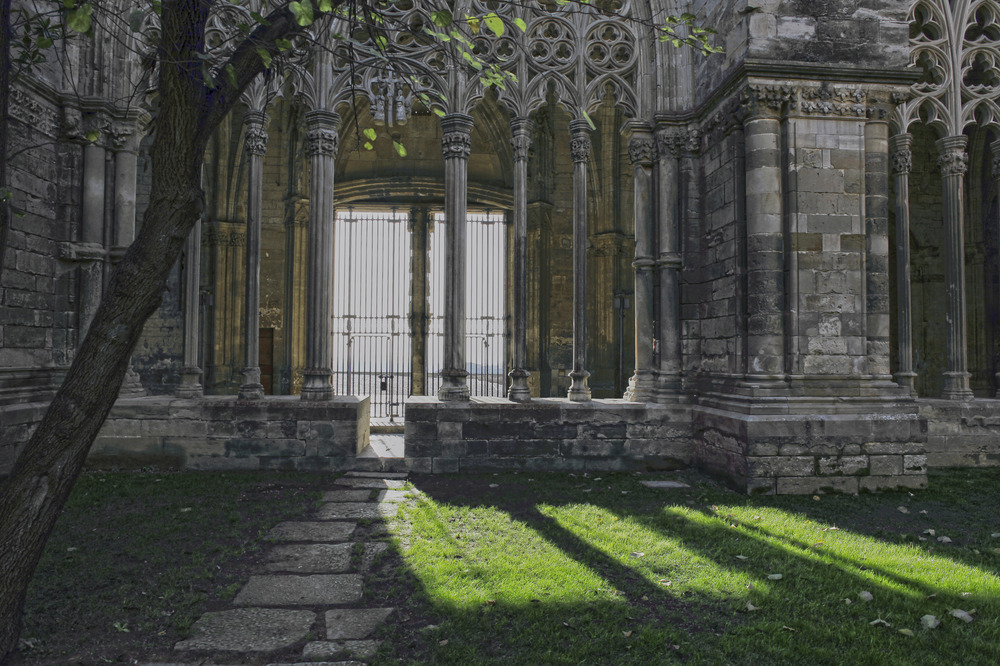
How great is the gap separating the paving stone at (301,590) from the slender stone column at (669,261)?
5.00 m

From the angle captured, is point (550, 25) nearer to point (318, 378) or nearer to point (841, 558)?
point (318, 378)

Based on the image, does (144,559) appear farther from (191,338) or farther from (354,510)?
(191,338)

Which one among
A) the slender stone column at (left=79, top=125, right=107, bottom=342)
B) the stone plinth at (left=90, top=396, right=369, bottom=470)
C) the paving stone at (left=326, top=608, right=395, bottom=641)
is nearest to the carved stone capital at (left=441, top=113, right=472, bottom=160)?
the stone plinth at (left=90, top=396, right=369, bottom=470)

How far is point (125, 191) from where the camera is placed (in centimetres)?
774

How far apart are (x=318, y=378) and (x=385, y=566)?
3.98 meters

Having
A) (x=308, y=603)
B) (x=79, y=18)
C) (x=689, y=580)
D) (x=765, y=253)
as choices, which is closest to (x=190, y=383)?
(x=308, y=603)

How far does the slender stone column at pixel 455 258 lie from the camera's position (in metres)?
7.86

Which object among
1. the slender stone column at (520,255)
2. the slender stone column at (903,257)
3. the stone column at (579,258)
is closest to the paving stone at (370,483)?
the slender stone column at (520,255)

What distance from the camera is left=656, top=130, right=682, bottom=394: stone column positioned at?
26.1 ft

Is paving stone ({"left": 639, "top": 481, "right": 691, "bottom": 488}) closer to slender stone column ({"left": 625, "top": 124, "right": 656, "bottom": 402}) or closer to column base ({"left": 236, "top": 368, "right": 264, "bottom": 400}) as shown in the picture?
slender stone column ({"left": 625, "top": 124, "right": 656, "bottom": 402})

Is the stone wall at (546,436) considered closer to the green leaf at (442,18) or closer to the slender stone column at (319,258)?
the slender stone column at (319,258)

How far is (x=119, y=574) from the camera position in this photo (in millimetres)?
3844

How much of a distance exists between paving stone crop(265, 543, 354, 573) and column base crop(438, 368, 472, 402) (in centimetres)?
319

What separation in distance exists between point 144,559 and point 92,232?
16.1 ft
